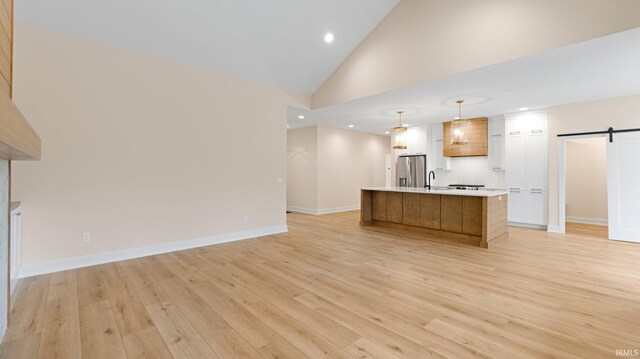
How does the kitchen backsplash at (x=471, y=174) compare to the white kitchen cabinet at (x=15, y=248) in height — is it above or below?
above

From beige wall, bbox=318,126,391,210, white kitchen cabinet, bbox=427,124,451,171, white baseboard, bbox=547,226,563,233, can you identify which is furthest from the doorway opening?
beige wall, bbox=318,126,391,210

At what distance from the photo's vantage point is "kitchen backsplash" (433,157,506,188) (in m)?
6.88

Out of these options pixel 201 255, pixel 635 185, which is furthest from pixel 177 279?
pixel 635 185

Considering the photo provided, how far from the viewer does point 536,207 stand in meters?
6.12

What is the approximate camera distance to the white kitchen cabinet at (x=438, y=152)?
25.0 ft

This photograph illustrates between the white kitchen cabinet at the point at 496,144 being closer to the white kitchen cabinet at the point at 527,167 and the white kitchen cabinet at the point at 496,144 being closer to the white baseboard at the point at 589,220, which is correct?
the white kitchen cabinet at the point at 527,167

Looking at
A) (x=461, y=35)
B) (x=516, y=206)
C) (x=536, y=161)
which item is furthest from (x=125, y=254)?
(x=536, y=161)

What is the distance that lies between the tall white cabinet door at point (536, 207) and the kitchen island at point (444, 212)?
152 cm

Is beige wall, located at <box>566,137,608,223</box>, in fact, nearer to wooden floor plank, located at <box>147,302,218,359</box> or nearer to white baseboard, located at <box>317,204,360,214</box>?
white baseboard, located at <box>317,204,360,214</box>

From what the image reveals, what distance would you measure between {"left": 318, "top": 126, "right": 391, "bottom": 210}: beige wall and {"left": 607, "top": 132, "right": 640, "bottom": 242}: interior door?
5929mm

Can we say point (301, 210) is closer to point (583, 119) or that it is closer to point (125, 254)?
point (125, 254)

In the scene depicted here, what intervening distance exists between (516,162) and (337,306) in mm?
6079

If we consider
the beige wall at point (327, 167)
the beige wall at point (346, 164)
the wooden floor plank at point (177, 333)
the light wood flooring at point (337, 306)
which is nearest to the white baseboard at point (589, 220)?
the light wood flooring at point (337, 306)

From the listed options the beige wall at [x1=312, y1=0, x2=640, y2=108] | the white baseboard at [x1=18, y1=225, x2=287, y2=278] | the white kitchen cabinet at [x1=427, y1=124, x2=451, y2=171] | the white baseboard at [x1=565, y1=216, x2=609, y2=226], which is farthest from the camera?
the white kitchen cabinet at [x1=427, y1=124, x2=451, y2=171]
